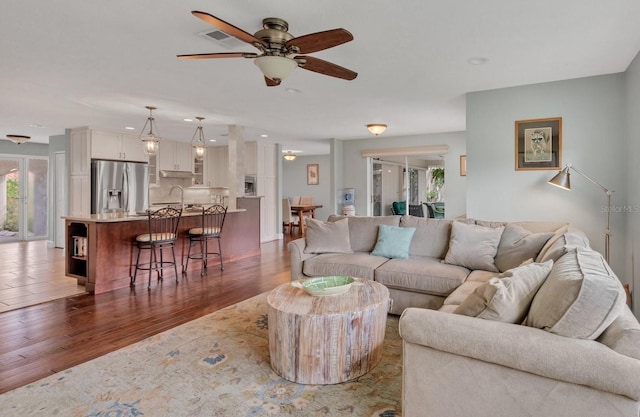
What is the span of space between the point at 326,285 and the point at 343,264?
0.94m

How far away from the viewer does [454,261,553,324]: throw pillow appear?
5.17 feet

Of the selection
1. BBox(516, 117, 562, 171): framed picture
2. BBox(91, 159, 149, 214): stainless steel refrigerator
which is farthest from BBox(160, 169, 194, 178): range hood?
BBox(516, 117, 562, 171): framed picture

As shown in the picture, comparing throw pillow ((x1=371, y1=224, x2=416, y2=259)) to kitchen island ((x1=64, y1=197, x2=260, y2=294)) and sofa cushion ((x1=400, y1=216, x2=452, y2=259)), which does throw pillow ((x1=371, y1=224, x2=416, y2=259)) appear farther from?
kitchen island ((x1=64, y1=197, x2=260, y2=294))

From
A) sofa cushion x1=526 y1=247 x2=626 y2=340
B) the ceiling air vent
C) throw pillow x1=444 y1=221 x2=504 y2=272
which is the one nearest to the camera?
sofa cushion x1=526 y1=247 x2=626 y2=340

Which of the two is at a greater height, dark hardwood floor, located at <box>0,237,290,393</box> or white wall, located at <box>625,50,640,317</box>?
white wall, located at <box>625,50,640,317</box>

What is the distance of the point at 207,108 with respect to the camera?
506 centimetres

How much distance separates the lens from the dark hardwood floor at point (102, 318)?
2551 mm

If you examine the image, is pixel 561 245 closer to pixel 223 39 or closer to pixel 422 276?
pixel 422 276

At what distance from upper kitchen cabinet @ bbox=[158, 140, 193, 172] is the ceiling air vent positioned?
227 inches

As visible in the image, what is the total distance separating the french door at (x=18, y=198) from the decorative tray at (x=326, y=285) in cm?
852

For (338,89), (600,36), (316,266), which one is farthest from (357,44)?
(316,266)

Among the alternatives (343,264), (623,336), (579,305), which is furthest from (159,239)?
(623,336)

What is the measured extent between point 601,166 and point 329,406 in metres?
3.69

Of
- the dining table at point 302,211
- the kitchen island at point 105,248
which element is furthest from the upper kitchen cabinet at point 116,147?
the dining table at point 302,211
